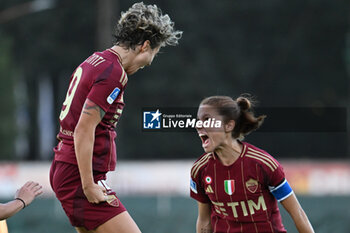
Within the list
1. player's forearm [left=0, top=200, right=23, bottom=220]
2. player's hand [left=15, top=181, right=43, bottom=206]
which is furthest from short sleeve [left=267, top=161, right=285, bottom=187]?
player's forearm [left=0, top=200, right=23, bottom=220]

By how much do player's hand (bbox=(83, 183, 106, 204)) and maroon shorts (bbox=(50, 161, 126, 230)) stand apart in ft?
0.24

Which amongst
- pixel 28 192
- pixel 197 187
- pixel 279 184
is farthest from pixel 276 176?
pixel 28 192

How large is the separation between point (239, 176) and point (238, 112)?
1.49 feet

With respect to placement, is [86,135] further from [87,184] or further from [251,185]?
[251,185]


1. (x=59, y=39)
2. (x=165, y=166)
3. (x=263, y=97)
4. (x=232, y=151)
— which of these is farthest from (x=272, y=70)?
(x=232, y=151)

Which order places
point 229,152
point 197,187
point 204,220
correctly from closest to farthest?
point 229,152 → point 197,187 → point 204,220

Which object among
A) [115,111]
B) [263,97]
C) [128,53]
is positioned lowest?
[263,97]

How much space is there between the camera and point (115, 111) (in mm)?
5355

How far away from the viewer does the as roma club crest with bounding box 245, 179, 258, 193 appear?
563cm

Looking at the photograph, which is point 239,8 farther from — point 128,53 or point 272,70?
point 128,53

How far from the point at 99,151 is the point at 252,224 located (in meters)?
1.22

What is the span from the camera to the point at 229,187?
5.68m

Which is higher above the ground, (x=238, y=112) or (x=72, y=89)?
(x=72, y=89)

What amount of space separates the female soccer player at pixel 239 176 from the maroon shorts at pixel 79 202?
747 mm
